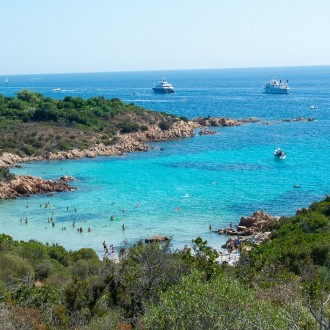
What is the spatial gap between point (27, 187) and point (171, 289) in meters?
32.5

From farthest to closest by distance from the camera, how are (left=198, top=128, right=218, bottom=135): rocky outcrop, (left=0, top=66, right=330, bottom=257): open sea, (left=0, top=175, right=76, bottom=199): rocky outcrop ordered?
(left=198, top=128, right=218, bottom=135): rocky outcrop
(left=0, top=175, right=76, bottom=199): rocky outcrop
(left=0, top=66, right=330, bottom=257): open sea

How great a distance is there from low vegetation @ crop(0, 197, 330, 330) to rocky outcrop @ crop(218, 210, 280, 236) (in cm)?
577

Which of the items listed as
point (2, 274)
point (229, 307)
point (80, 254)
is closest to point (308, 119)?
point (80, 254)

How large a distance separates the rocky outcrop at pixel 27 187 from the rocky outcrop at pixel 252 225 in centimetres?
1582

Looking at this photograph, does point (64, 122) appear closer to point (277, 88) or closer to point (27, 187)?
point (27, 187)

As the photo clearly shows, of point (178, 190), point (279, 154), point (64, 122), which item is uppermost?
point (64, 122)

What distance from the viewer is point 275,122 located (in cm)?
8462

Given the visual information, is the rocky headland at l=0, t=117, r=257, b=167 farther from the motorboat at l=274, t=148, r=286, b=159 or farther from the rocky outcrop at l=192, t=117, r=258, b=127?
the motorboat at l=274, t=148, r=286, b=159

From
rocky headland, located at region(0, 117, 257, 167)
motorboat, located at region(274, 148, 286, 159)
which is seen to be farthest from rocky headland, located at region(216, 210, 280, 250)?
rocky headland, located at region(0, 117, 257, 167)

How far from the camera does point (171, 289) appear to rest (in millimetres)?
12859

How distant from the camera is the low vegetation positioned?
36.0 feet

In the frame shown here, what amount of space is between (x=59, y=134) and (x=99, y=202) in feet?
80.8

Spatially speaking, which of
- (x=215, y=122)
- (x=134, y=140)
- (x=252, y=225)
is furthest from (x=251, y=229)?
(x=215, y=122)

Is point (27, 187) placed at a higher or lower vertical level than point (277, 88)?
lower
